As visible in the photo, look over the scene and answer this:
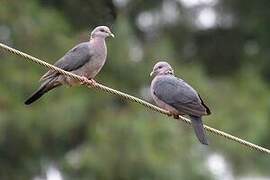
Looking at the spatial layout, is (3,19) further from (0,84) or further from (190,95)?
(190,95)

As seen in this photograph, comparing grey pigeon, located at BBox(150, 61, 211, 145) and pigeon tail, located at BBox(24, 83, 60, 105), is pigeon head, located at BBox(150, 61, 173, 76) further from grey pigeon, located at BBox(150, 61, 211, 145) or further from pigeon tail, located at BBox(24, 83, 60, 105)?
pigeon tail, located at BBox(24, 83, 60, 105)

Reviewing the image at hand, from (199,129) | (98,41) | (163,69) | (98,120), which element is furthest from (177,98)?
(98,120)

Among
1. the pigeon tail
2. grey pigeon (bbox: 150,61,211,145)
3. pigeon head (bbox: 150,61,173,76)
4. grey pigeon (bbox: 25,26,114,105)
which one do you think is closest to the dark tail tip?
grey pigeon (bbox: 150,61,211,145)

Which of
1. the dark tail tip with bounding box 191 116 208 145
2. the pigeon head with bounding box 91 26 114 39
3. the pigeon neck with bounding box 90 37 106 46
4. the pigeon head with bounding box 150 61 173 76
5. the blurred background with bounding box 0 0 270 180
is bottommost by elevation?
the dark tail tip with bounding box 191 116 208 145

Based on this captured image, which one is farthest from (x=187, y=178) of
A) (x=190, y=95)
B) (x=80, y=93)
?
(x=190, y=95)

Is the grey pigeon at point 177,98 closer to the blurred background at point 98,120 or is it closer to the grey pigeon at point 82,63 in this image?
the grey pigeon at point 82,63

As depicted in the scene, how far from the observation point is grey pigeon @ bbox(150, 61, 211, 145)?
9469 mm

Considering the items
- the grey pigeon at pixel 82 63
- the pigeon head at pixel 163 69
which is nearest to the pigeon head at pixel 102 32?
the grey pigeon at pixel 82 63

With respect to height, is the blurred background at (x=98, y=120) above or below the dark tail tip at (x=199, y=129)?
above

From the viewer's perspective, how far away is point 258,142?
679 inches

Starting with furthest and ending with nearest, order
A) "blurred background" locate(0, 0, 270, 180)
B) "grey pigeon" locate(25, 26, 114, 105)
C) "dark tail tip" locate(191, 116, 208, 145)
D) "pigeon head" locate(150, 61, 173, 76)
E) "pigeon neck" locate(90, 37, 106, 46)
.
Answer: "blurred background" locate(0, 0, 270, 180) → "pigeon neck" locate(90, 37, 106, 46) → "grey pigeon" locate(25, 26, 114, 105) → "pigeon head" locate(150, 61, 173, 76) → "dark tail tip" locate(191, 116, 208, 145)

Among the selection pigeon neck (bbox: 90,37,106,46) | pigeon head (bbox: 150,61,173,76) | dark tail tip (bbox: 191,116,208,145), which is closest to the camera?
dark tail tip (bbox: 191,116,208,145)

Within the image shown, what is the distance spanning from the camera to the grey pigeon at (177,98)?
9.47m

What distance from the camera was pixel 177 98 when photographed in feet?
31.8
